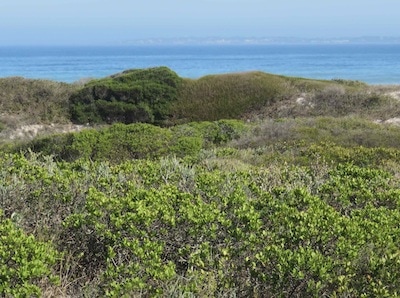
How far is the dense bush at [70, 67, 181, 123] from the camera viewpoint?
28609 mm

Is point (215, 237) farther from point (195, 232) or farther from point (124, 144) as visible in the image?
point (124, 144)

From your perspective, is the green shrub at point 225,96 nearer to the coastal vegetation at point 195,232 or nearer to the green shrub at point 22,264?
the coastal vegetation at point 195,232

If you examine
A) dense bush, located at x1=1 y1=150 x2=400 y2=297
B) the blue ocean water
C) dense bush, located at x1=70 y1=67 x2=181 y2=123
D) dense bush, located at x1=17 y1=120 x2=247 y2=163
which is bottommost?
the blue ocean water

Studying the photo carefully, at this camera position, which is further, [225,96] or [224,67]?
[224,67]

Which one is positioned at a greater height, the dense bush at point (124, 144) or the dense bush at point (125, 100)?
the dense bush at point (124, 144)

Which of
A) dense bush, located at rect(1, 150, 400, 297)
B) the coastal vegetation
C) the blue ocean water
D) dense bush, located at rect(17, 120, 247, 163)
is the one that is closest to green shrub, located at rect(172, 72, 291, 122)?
dense bush, located at rect(17, 120, 247, 163)

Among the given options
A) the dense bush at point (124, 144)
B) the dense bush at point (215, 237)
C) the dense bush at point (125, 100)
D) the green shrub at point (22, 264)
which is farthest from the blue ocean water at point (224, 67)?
the green shrub at point (22, 264)

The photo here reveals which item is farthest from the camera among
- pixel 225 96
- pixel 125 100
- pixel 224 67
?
pixel 224 67

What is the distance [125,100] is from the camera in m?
29.3

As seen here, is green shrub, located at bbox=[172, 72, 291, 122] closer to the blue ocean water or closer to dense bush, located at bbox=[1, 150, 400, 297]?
dense bush, located at bbox=[1, 150, 400, 297]

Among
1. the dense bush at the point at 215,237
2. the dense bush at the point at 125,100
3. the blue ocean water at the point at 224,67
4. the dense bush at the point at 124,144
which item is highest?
the dense bush at the point at 215,237

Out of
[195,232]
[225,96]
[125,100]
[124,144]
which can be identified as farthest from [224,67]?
[195,232]

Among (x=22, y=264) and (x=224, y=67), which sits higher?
(x=22, y=264)

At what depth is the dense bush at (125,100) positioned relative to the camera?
93.9ft
